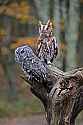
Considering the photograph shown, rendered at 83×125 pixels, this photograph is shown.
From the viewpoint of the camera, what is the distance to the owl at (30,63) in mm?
4845

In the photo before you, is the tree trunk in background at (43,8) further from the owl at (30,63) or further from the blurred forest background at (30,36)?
the owl at (30,63)

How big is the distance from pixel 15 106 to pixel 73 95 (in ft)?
45.1

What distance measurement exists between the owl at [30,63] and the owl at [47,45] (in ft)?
0.53

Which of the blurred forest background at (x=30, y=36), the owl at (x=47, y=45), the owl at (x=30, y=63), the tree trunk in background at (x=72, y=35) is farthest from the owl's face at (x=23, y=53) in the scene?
the tree trunk in background at (x=72, y=35)

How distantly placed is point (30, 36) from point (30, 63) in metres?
16.3

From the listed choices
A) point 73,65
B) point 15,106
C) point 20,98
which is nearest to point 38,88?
point 73,65

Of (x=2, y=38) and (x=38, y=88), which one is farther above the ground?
(x=38, y=88)

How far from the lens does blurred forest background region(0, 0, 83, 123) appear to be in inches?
578

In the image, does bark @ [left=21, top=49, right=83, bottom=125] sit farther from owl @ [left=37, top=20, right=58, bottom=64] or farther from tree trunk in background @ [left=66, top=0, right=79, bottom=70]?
tree trunk in background @ [left=66, top=0, right=79, bottom=70]

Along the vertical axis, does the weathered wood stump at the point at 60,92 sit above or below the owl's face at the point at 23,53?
below

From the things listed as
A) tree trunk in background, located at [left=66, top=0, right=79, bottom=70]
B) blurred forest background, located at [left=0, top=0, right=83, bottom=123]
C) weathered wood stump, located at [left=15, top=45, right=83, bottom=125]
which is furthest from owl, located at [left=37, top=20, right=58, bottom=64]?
tree trunk in background, located at [left=66, top=0, right=79, bottom=70]

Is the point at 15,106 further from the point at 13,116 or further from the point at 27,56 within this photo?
the point at 27,56

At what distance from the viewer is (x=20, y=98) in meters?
20.9

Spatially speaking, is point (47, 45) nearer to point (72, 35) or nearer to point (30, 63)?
point (30, 63)
